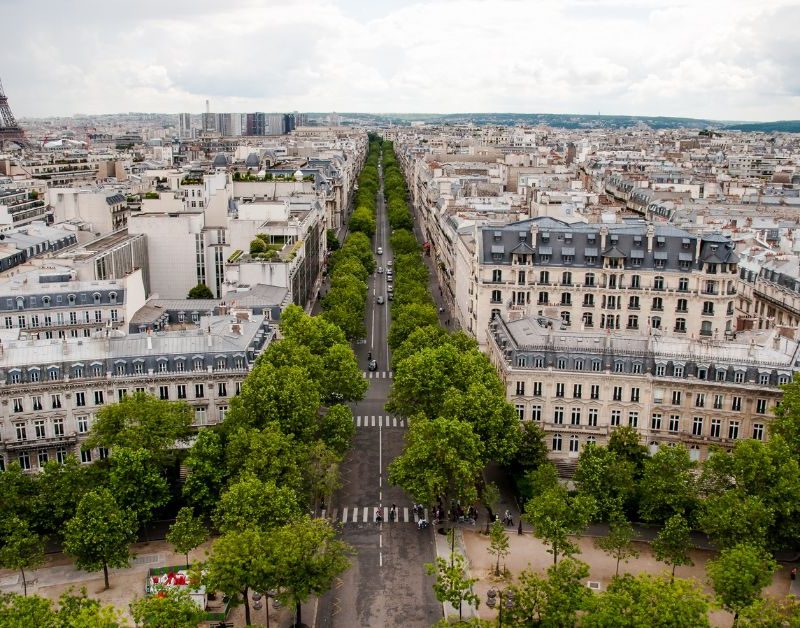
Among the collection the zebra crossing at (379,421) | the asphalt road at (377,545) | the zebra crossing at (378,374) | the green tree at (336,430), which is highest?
the green tree at (336,430)

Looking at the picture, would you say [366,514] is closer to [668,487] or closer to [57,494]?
[57,494]

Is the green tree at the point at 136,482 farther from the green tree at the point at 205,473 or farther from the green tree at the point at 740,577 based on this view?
the green tree at the point at 740,577

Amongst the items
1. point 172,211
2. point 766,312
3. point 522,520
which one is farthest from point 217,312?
point 766,312

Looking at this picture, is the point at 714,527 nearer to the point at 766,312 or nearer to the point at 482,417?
the point at 482,417

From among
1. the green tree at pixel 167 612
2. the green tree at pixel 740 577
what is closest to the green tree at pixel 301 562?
the green tree at pixel 167 612

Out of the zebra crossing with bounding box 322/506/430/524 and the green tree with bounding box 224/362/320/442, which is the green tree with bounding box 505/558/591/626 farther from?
the green tree with bounding box 224/362/320/442

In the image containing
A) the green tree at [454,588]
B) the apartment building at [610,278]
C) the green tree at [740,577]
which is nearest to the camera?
the green tree at [740,577]

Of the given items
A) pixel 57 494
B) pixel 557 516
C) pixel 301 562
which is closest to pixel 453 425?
pixel 557 516
